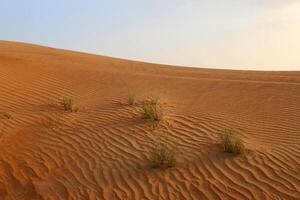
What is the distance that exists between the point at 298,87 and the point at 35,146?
756 cm

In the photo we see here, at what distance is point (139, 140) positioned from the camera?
27.8 ft

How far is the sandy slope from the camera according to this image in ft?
22.2

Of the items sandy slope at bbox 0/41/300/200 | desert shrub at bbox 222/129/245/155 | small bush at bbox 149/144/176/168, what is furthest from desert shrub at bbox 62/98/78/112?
desert shrub at bbox 222/129/245/155

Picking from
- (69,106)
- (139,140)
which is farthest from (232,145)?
(69,106)

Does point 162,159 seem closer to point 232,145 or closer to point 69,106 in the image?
point 232,145

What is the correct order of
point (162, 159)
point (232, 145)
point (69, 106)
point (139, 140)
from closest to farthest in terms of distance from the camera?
point (162, 159) < point (232, 145) < point (139, 140) < point (69, 106)

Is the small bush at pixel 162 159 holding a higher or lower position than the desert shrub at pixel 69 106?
lower

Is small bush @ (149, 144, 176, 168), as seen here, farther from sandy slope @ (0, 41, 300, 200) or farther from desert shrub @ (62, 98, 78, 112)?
A: desert shrub @ (62, 98, 78, 112)

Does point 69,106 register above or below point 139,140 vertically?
above

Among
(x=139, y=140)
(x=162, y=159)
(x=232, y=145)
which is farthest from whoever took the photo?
(x=139, y=140)

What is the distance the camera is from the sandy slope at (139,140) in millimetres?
6770

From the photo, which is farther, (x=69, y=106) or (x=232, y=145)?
(x=69, y=106)

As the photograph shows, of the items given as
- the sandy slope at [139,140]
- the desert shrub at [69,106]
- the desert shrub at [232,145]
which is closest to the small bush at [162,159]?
the sandy slope at [139,140]

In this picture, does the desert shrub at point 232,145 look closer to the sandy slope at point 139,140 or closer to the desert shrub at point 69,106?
the sandy slope at point 139,140
